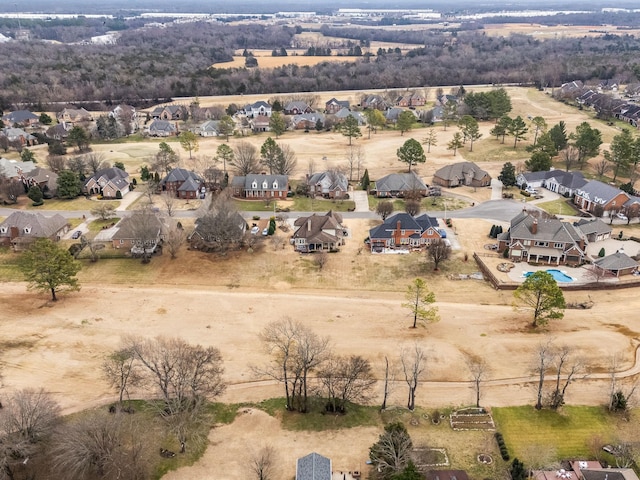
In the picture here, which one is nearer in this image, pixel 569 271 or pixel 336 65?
pixel 569 271

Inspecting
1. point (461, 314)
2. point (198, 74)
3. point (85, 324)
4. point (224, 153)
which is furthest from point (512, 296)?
point (198, 74)

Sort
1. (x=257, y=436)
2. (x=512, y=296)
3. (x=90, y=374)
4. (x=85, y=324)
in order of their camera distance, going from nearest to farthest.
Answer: (x=257, y=436) < (x=90, y=374) < (x=85, y=324) < (x=512, y=296)

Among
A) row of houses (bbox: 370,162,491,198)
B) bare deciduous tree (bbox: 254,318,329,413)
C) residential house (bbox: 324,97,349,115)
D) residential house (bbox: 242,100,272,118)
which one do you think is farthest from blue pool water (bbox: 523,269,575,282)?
residential house (bbox: 242,100,272,118)

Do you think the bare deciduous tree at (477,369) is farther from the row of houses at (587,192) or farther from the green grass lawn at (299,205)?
the row of houses at (587,192)

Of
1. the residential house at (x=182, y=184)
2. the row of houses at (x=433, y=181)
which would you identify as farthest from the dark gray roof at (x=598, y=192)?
the residential house at (x=182, y=184)

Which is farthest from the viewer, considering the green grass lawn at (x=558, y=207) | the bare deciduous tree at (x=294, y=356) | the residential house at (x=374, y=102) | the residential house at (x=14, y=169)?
the residential house at (x=374, y=102)

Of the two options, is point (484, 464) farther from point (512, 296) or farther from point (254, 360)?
point (512, 296)

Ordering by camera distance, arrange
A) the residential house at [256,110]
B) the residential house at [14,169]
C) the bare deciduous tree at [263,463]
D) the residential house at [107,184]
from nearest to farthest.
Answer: the bare deciduous tree at [263,463] < the residential house at [107,184] < the residential house at [14,169] < the residential house at [256,110]

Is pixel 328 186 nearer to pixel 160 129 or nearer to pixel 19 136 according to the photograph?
pixel 160 129
